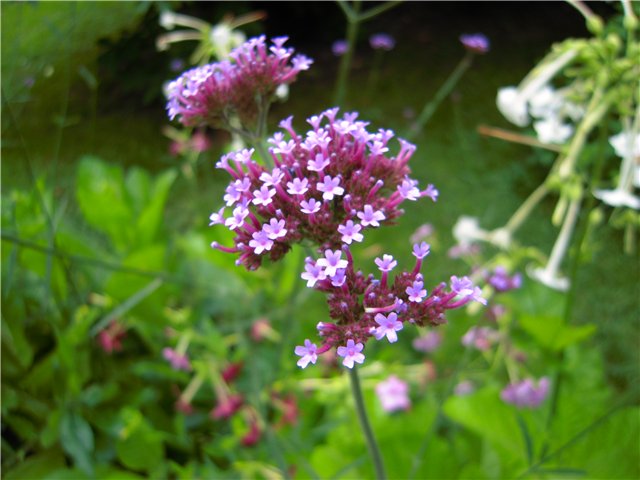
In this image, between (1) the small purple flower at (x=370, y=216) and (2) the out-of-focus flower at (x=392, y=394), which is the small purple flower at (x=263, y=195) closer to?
(1) the small purple flower at (x=370, y=216)

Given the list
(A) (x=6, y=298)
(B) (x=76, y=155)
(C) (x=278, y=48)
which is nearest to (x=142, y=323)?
(A) (x=6, y=298)

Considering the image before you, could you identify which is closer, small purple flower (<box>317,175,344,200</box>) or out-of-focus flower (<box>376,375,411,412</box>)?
small purple flower (<box>317,175,344,200</box>)

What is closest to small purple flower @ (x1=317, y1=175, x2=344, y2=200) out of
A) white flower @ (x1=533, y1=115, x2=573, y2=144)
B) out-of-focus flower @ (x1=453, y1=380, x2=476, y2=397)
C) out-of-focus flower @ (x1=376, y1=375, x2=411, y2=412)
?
white flower @ (x1=533, y1=115, x2=573, y2=144)

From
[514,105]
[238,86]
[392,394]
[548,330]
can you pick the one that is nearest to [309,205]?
[238,86]

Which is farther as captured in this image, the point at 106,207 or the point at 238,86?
the point at 106,207

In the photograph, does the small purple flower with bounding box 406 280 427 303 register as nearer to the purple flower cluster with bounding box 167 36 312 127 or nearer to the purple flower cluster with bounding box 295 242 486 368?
the purple flower cluster with bounding box 295 242 486 368

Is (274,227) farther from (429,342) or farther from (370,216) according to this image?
(429,342)
